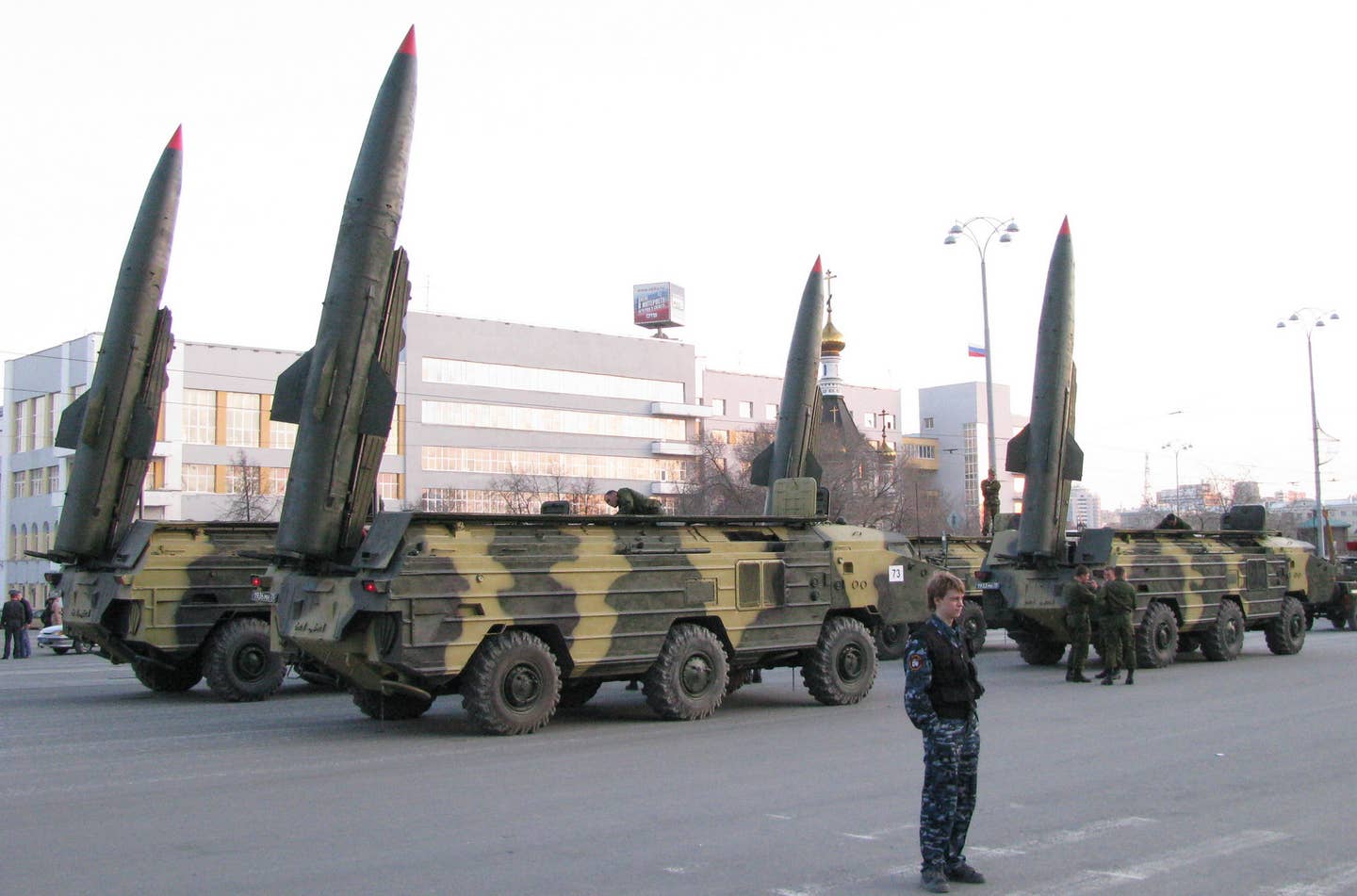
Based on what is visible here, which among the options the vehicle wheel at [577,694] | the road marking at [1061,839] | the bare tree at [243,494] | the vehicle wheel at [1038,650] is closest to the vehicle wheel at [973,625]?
the vehicle wheel at [1038,650]

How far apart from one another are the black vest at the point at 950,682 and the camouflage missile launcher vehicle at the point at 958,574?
1332 centimetres

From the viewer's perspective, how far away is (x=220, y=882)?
6.38 meters

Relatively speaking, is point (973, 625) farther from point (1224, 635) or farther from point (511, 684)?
point (511, 684)

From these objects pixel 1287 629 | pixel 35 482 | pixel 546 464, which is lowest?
pixel 1287 629

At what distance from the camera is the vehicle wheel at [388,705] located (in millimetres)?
12891

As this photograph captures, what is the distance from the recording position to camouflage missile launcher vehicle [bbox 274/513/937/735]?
11438 mm

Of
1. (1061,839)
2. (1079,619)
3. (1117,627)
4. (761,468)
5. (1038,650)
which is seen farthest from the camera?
(761,468)

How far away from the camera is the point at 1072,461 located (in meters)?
19.6

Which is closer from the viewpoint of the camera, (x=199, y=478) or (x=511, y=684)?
(x=511, y=684)

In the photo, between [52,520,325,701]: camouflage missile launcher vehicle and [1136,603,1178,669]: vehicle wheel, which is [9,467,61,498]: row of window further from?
[1136,603,1178,669]: vehicle wheel

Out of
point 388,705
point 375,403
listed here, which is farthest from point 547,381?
point 388,705

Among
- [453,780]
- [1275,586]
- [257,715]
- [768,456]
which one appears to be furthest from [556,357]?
[453,780]

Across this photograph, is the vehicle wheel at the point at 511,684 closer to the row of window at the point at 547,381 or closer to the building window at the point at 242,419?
the building window at the point at 242,419

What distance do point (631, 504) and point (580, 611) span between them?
90.8 inches
